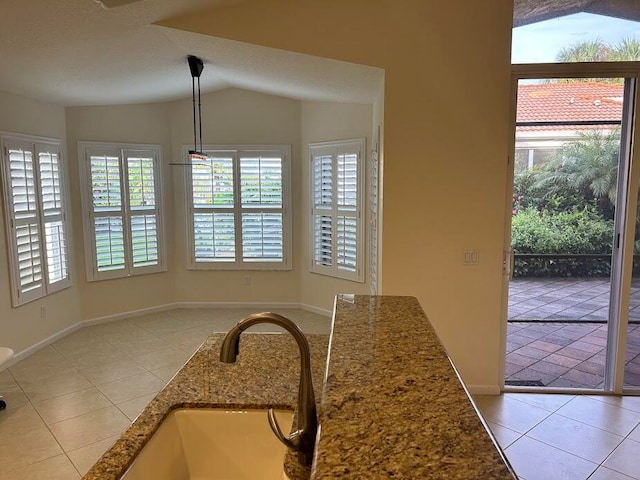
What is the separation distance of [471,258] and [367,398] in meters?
2.73

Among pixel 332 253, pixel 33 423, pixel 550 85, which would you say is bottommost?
pixel 33 423

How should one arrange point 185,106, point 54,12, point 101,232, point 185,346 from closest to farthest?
point 54,12
point 185,346
point 101,232
point 185,106

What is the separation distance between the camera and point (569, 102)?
11.3 ft

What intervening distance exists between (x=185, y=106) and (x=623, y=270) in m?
4.99

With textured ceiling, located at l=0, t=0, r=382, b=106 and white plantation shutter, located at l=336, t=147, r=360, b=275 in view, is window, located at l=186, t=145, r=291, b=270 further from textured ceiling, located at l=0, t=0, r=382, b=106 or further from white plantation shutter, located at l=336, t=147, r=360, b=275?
textured ceiling, located at l=0, t=0, r=382, b=106

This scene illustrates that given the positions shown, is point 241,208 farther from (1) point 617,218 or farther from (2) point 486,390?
(1) point 617,218

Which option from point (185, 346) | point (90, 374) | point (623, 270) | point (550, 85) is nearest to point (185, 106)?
point (185, 346)

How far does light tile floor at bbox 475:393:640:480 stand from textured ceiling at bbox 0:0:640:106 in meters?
2.66

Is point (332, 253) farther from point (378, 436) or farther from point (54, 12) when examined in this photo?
point (378, 436)

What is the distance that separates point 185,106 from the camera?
582 centimetres

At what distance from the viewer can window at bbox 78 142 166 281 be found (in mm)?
5305

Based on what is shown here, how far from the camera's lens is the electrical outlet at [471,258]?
343 cm

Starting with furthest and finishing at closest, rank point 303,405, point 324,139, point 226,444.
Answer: point 324,139 → point 226,444 → point 303,405

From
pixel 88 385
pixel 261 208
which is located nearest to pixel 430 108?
pixel 261 208
